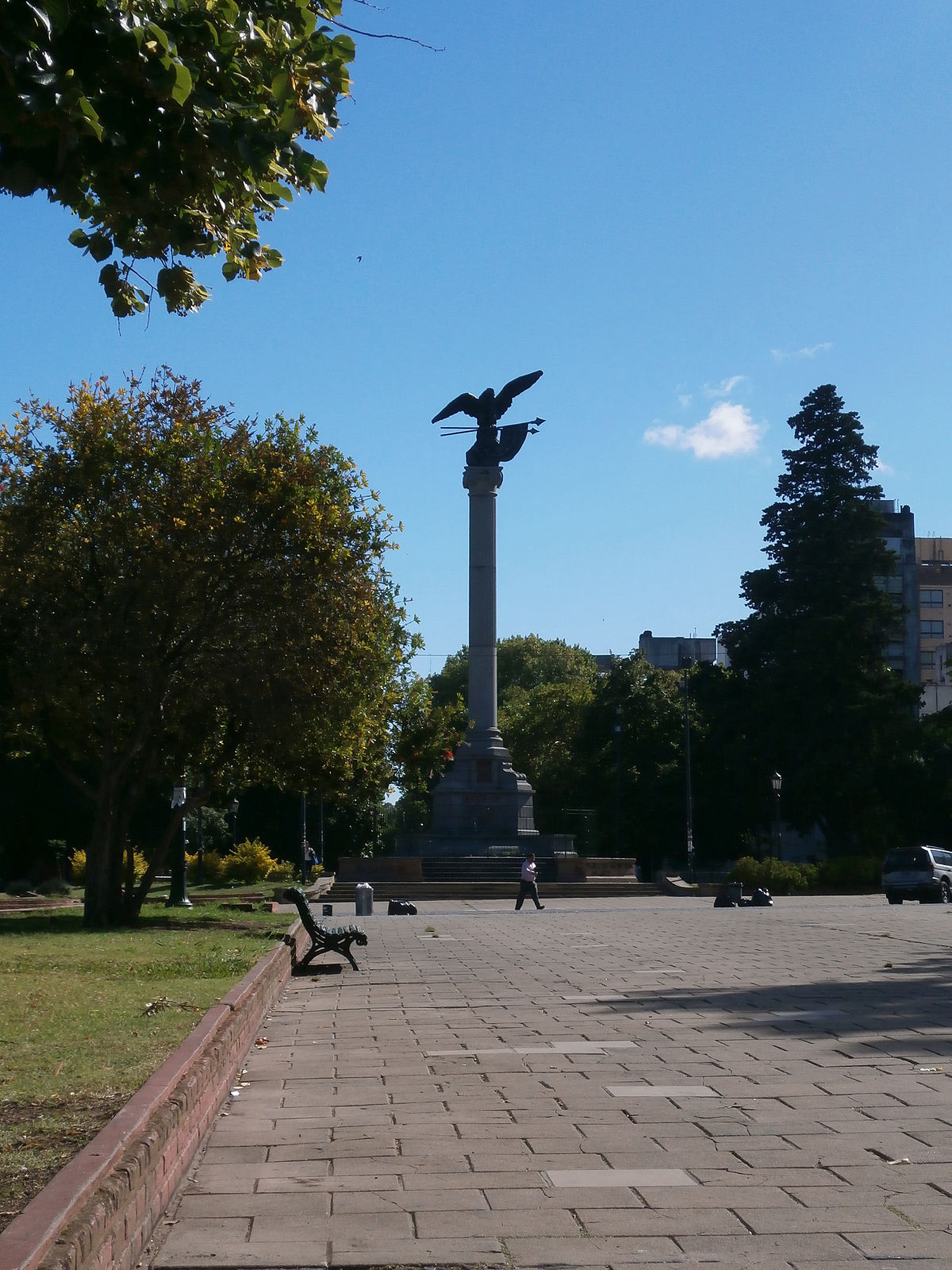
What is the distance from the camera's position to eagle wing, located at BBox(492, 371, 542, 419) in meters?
54.4

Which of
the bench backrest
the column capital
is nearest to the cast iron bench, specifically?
the bench backrest

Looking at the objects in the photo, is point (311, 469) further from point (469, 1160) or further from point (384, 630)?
point (469, 1160)

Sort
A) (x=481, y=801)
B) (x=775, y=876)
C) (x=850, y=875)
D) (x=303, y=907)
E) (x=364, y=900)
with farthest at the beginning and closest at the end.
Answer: (x=481, y=801) < (x=850, y=875) < (x=775, y=876) < (x=364, y=900) < (x=303, y=907)

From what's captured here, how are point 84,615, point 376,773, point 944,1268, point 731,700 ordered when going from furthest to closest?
point 731,700 < point 376,773 < point 84,615 < point 944,1268

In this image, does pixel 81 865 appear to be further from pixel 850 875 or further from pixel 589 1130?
pixel 589 1130

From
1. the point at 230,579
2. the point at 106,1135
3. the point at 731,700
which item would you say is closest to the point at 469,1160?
the point at 106,1135

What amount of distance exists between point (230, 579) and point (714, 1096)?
56.3ft

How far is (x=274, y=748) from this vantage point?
25938mm

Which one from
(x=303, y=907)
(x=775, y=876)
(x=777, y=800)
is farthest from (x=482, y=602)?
(x=303, y=907)

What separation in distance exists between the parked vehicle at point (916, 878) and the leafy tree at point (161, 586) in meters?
20.2

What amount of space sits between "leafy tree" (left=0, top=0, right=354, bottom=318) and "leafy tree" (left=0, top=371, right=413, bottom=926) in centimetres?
1570

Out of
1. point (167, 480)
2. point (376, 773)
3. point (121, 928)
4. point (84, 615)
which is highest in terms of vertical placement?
point (167, 480)

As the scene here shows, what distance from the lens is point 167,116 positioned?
6.25 m

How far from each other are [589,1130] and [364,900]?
79.7 feet
